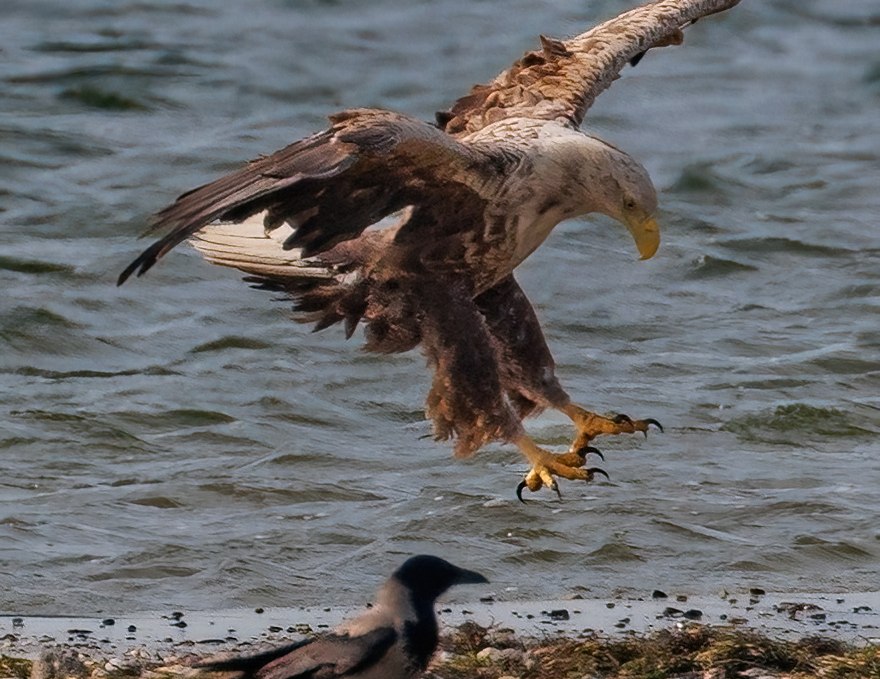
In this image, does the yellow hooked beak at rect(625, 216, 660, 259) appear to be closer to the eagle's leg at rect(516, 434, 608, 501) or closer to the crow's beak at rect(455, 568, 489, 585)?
the eagle's leg at rect(516, 434, 608, 501)

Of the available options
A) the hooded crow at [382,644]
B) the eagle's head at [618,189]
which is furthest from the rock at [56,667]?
the eagle's head at [618,189]

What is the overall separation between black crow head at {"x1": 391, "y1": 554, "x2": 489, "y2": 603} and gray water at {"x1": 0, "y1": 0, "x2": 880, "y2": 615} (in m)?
1.92

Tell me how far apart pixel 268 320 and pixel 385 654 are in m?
6.55

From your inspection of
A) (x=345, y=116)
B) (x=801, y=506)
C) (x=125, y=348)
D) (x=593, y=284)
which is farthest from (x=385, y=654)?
(x=593, y=284)

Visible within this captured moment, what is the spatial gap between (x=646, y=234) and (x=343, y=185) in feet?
3.17

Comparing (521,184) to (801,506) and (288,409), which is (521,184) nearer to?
(801,506)

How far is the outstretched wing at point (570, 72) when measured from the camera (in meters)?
7.45

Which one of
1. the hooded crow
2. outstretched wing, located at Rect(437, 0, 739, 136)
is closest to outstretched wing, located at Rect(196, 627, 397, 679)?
the hooded crow

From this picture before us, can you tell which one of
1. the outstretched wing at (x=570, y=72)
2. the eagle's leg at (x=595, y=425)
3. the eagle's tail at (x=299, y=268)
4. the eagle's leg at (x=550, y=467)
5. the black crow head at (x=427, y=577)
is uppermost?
the outstretched wing at (x=570, y=72)

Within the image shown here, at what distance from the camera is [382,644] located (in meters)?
5.55

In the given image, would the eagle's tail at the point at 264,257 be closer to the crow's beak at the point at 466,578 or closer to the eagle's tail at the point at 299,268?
the eagle's tail at the point at 299,268

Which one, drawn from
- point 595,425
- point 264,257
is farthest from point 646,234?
point 264,257

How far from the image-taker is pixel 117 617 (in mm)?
7406

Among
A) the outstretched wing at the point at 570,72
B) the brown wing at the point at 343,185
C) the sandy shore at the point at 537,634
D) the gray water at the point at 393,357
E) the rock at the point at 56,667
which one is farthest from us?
the gray water at the point at 393,357
